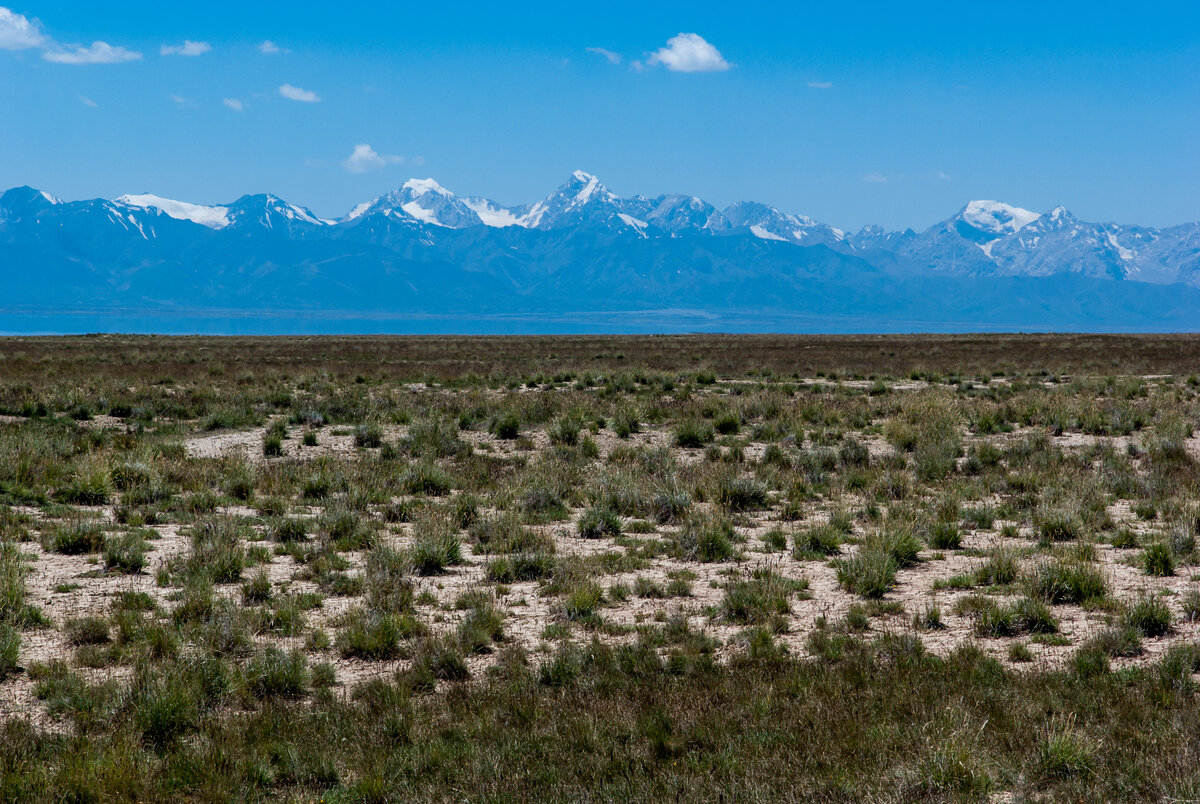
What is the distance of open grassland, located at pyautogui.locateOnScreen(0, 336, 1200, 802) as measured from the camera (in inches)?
222

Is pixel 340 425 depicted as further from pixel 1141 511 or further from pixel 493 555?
pixel 1141 511

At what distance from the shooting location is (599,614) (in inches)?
356

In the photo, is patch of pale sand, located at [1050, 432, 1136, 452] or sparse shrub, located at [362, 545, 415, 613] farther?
patch of pale sand, located at [1050, 432, 1136, 452]

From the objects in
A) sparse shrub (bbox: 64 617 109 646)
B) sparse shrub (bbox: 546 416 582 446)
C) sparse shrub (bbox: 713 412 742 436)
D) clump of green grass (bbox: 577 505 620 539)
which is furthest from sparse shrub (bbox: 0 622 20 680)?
sparse shrub (bbox: 713 412 742 436)

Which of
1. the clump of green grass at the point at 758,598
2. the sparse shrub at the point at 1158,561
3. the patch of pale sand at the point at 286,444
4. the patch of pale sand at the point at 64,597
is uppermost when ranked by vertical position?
the sparse shrub at the point at 1158,561

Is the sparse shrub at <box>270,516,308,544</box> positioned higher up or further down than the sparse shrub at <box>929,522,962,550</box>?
further down

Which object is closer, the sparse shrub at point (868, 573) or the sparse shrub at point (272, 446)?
the sparse shrub at point (868, 573)

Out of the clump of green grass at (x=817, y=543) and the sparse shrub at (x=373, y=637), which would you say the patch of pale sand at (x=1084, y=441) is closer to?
the clump of green grass at (x=817, y=543)

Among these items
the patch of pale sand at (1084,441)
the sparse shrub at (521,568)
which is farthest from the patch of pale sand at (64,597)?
the patch of pale sand at (1084,441)

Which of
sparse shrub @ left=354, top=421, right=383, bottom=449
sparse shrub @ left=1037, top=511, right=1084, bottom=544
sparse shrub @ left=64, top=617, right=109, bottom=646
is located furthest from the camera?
sparse shrub @ left=354, top=421, right=383, bottom=449

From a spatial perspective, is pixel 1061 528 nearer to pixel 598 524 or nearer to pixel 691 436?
pixel 598 524

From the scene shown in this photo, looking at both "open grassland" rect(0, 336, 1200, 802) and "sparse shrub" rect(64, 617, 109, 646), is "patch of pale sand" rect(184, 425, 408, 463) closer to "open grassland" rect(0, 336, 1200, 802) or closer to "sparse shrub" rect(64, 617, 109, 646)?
"open grassland" rect(0, 336, 1200, 802)

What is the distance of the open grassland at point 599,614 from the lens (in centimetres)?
563

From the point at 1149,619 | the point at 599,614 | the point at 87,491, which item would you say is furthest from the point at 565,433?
the point at 1149,619
